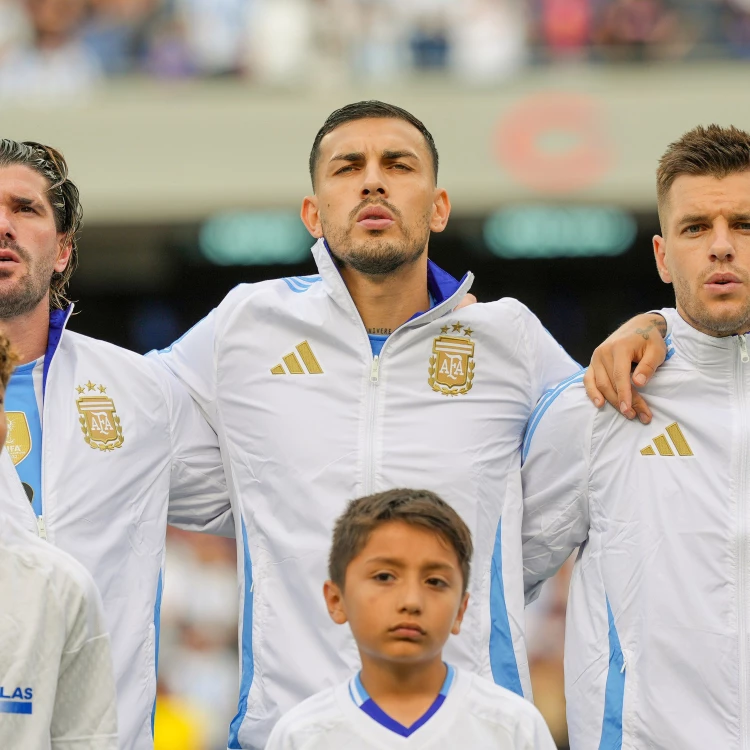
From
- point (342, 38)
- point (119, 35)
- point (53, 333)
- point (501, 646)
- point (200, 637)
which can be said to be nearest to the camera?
point (501, 646)

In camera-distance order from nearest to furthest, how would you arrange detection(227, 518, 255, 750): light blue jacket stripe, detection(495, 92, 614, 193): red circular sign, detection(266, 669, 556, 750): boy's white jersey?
detection(266, 669, 556, 750): boy's white jersey, detection(227, 518, 255, 750): light blue jacket stripe, detection(495, 92, 614, 193): red circular sign

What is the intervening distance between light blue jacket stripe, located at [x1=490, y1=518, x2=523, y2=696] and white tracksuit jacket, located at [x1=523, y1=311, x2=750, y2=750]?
15cm

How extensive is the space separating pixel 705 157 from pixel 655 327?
1.51 ft

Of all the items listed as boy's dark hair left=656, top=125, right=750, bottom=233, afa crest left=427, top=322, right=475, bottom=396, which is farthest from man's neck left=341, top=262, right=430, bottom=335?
boy's dark hair left=656, top=125, right=750, bottom=233

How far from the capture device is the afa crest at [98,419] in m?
3.72

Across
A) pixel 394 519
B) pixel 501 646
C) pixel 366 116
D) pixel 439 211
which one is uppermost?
pixel 366 116

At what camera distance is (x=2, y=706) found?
9.16 ft

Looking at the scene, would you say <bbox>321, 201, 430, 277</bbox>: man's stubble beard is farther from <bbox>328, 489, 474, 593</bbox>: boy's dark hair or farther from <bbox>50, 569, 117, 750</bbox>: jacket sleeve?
<bbox>50, 569, 117, 750</bbox>: jacket sleeve

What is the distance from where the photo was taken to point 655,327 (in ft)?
12.4

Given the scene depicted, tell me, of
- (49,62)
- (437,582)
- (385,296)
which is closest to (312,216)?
(385,296)

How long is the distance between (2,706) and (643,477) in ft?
5.49

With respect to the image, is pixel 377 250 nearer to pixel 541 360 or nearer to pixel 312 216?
pixel 312 216

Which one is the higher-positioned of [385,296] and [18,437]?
[385,296]

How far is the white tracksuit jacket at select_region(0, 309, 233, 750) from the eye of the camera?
3.57 metres
